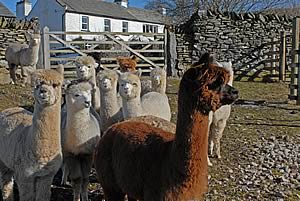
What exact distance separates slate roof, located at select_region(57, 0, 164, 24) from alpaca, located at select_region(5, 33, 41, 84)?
2438 cm

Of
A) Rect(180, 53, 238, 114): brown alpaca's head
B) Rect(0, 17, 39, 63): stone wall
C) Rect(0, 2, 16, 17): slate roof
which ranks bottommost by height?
Rect(180, 53, 238, 114): brown alpaca's head

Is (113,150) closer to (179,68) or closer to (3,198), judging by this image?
(3,198)

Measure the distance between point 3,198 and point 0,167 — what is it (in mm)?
348

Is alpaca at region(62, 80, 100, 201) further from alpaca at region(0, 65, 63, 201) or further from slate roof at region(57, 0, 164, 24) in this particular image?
slate roof at region(57, 0, 164, 24)

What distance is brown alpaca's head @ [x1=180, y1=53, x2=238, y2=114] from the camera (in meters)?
2.98

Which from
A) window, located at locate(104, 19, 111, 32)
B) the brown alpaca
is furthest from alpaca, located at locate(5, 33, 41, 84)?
window, located at locate(104, 19, 111, 32)

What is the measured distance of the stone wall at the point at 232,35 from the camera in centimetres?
1948

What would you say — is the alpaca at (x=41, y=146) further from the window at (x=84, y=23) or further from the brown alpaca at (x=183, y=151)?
the window at (x=84, y=23)

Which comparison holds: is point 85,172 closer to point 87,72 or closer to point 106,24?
point 87,72

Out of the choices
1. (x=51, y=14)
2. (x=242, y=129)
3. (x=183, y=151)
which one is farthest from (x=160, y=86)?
(x=51, y=14)

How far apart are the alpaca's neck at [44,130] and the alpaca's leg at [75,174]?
0.66 metres

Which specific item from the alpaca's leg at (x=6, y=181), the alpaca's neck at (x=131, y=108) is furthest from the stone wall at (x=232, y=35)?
the alpaca's leg at (x=6, y=181)

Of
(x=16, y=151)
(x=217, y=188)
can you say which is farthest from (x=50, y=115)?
(x=217, y=188)

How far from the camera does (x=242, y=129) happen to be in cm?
866
